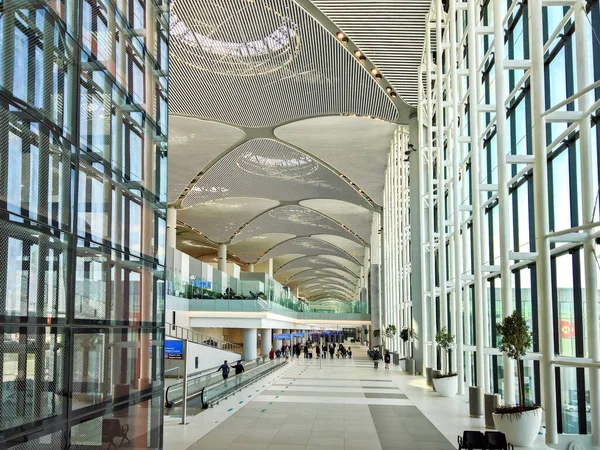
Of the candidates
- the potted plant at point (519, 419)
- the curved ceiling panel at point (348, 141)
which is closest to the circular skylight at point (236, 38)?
the curved ceiling panel at point (348, 141)

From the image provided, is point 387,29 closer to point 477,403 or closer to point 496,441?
point 477,403

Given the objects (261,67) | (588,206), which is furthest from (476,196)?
(261,67)

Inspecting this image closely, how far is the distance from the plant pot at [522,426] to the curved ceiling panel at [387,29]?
41.1 feet

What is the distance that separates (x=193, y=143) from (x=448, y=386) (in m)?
20.1

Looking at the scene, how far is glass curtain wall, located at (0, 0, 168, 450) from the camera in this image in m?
4.81

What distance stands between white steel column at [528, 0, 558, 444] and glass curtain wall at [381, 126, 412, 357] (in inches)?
619

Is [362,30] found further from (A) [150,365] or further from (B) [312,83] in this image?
(A) [150,365]

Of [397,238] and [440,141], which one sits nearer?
[440,141]

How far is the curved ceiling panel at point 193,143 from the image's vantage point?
30422 mm

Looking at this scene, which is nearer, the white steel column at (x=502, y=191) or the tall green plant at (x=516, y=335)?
the tall green plant at (x=516, y=335)

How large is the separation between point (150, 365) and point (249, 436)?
3296mm

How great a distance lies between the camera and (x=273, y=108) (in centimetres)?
2773

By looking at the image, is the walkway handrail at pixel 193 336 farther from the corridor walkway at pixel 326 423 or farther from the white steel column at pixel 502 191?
the white steel column at pixel 502 191

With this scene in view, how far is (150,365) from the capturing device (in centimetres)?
802
